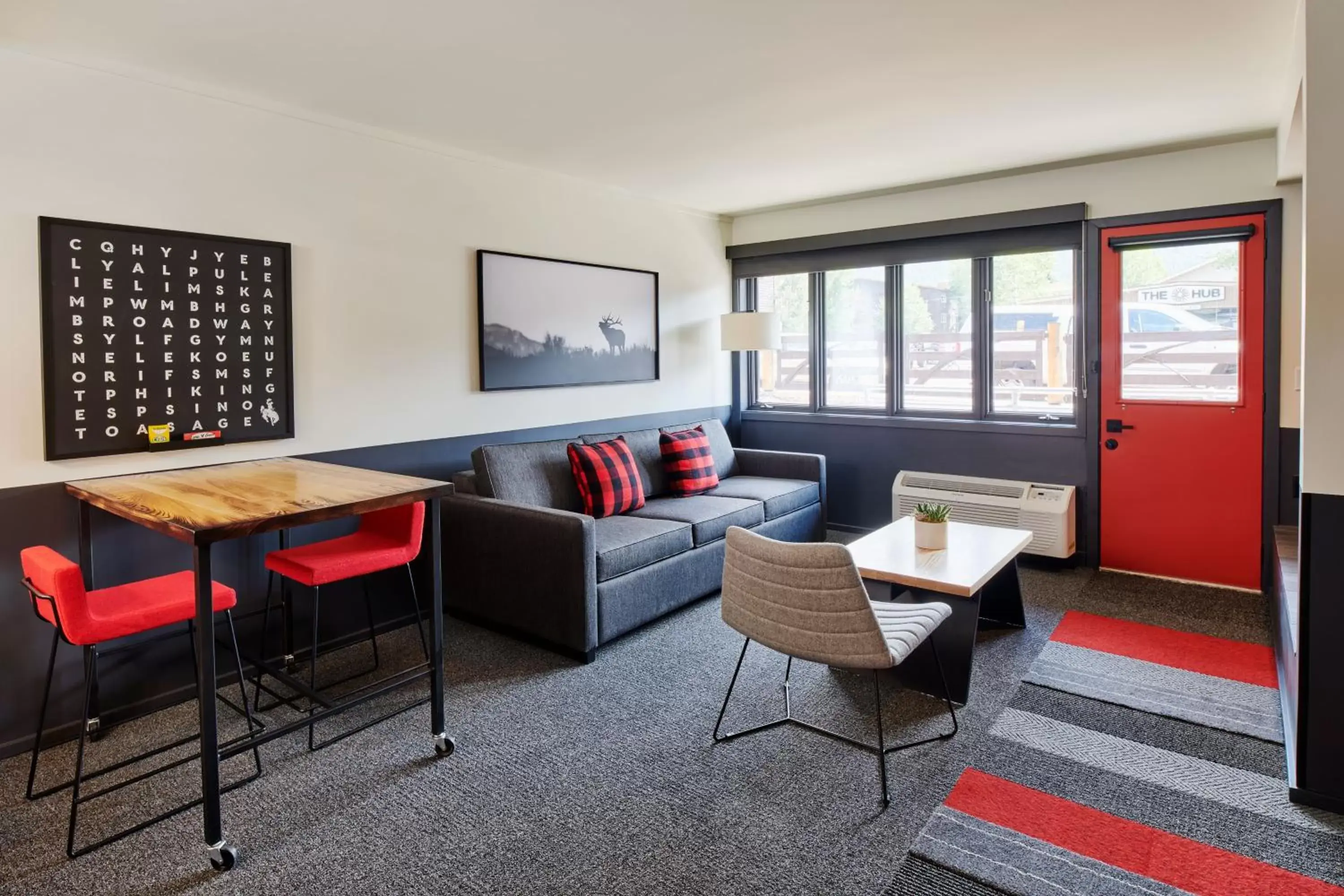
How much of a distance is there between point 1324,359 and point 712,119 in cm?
251

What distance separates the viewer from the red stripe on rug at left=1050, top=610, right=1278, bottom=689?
3229mm

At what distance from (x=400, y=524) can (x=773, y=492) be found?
2439 mm

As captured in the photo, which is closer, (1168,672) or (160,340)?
(160,340)

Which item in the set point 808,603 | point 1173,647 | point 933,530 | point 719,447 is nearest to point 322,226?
point 808,603

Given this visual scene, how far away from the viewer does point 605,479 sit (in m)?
4.18

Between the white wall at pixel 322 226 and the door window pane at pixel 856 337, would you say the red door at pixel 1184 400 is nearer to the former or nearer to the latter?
the door window pane at pixel 856 337

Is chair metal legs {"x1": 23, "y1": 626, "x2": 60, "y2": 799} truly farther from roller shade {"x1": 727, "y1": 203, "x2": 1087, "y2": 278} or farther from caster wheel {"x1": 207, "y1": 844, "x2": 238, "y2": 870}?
roller shade {"x1": 727, "y1": 203, "x2": 1087, "y2": 278}

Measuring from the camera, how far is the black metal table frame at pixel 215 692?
2.02 meters

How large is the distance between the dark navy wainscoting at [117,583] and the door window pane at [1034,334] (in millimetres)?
3733

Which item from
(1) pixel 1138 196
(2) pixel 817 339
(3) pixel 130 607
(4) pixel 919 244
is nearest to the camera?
(3) pixel 130 607

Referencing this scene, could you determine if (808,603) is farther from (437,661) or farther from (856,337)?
(856,337)

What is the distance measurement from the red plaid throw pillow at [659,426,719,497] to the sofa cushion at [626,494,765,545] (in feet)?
0.28

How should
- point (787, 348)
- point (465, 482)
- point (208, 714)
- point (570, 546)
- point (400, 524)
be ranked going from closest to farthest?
point (208, 714) → point (400, 524) → point (570, 546) → point (465, 482) → point (787, 348)

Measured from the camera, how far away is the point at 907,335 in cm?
543
